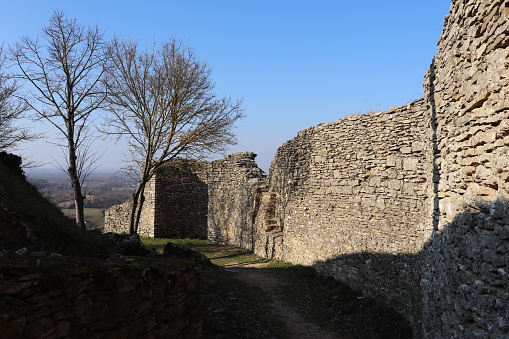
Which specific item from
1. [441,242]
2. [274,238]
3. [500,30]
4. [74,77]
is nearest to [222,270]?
[274,238]

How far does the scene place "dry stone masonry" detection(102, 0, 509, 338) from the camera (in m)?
3.40

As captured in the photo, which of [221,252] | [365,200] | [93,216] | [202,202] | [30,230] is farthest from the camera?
[93,216]

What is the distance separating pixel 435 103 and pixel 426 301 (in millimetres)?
2823

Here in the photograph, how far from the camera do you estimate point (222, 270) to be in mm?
12625

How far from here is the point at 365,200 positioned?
31.3 feet

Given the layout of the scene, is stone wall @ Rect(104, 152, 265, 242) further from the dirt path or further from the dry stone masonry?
the dirt path

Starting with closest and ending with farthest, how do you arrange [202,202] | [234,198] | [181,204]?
1. [234,198]
2. [181,204]
3. [202,202]

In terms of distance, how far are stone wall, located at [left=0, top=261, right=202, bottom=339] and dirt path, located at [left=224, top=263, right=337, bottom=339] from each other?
9.73 feet

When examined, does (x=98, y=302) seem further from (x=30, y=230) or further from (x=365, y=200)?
(x=365, y=200)

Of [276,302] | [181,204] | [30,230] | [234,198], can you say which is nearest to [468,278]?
[30,230]

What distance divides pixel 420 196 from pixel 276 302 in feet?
14.0

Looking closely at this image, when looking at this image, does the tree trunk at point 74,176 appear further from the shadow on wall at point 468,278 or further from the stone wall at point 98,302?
the shadow on wall at point 468,278

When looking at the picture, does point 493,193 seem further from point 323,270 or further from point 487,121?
point 323,270

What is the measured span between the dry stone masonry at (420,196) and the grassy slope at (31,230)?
4.93 metres
